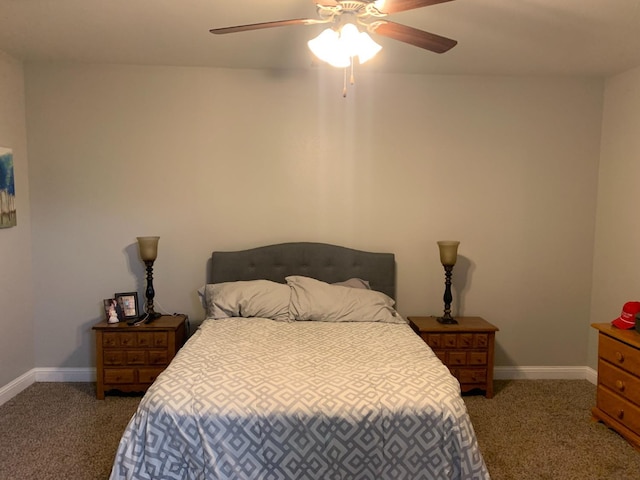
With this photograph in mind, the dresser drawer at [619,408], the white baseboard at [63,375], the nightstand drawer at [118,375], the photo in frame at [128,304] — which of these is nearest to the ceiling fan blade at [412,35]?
the dresser drawer at [619,408]

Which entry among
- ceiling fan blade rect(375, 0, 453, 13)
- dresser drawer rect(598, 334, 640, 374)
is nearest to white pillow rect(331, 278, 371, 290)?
dresser drawer rect(598, 334, 640, 374)

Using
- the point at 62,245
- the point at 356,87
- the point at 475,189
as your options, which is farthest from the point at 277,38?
the point at 62,245

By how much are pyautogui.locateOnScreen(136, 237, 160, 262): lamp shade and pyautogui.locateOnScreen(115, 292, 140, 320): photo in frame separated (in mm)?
362

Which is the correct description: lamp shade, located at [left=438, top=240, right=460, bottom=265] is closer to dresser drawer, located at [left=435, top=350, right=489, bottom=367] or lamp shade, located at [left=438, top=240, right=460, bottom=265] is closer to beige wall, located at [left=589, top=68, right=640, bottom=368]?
dresser drawer, located at [left=435, top=350, right=489, bottom=367]

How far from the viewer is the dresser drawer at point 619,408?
9.29 ft

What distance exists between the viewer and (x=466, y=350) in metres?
3.51

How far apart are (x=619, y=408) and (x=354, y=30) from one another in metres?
2.79

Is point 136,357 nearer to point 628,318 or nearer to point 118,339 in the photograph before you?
point 118,339

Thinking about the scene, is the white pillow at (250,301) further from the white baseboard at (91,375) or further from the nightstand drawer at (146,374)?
the white baseboard at (91,375)

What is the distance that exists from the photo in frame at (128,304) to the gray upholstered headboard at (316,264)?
0.63m

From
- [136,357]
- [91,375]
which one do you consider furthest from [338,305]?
[91,375]

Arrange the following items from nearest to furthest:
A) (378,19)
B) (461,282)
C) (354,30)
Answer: (354,30) < (378,19) < (461,282)

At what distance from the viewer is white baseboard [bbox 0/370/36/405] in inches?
133

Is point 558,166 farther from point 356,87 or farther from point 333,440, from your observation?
point 333,440
